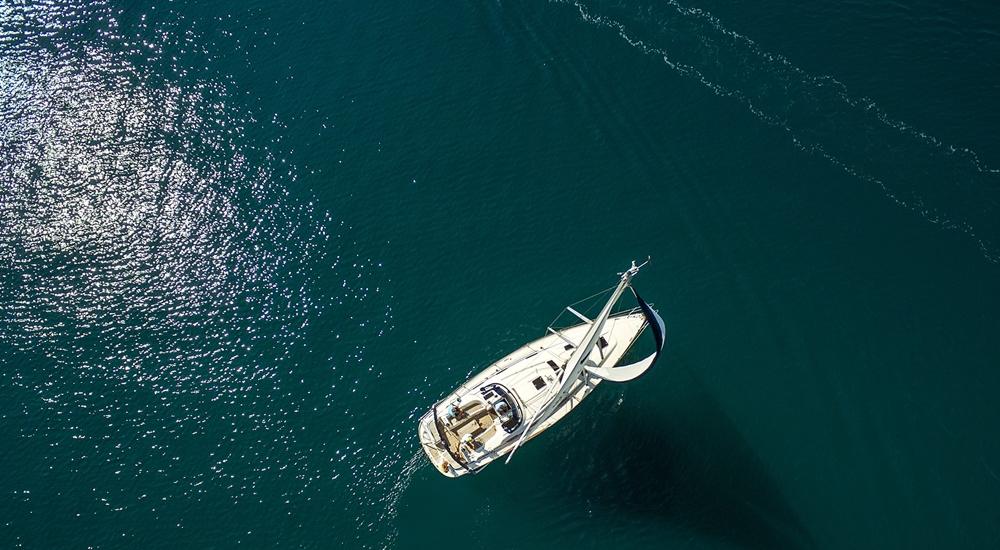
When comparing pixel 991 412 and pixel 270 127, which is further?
pixel 270 127

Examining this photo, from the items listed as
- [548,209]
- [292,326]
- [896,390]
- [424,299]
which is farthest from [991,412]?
[292,326]

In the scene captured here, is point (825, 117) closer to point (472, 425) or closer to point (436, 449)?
point (472, 425)

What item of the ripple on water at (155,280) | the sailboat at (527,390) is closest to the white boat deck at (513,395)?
the sailboat at (527,390)

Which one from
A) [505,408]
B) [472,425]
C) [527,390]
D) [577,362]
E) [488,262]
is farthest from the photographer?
[488,262]

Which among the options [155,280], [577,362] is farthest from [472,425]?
[155,280]

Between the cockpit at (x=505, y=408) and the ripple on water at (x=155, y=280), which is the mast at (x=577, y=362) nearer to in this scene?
the cockpit at (x=505, y=408)

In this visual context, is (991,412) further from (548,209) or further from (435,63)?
(435,63)

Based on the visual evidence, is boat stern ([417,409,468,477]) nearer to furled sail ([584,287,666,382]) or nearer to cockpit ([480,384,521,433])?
cockpit ([480,384,521,433])
